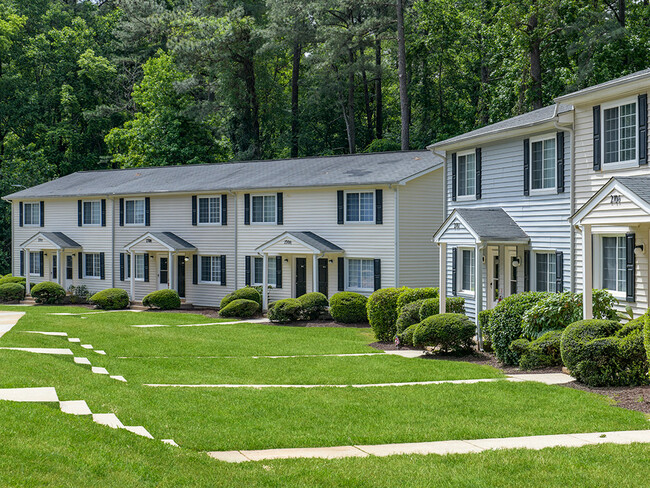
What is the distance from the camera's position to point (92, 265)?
1457 inches

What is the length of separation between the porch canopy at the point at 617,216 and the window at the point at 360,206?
41.4 feet

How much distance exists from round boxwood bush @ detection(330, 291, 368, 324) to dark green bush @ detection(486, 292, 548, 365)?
9.34 metres

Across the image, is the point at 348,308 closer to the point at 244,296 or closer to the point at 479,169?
the point at 244,296

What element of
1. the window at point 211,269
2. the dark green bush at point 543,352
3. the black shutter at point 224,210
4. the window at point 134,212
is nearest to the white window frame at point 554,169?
the dark green bush at point 543,352

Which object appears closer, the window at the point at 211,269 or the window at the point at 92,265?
the window at the point at 211,269

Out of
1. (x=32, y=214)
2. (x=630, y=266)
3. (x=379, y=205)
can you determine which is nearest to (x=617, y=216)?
(x=630, y=266)

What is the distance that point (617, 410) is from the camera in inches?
426

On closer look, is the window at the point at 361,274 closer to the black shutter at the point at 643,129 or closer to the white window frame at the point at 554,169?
the white window frame at the point at 554,169

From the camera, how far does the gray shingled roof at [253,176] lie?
92.7ft

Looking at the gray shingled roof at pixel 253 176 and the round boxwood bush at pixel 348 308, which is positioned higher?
the gray shingled roof at pixel 253 176

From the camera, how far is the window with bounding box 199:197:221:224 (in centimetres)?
3244

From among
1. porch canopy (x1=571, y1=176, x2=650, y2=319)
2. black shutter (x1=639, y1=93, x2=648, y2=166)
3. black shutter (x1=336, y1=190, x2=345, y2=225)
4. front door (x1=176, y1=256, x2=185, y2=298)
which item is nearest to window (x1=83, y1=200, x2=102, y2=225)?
front door (x1=176, y1=256, x2=185, y2=298)

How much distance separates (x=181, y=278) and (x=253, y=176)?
5968mm

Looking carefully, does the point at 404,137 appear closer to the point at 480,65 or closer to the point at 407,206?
the point at 480,65
